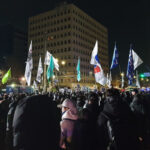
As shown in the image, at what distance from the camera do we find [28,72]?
1360cm

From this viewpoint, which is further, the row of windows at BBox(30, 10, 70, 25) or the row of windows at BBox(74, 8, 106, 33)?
the row of windows at BBox(74, 8, 106, 33)

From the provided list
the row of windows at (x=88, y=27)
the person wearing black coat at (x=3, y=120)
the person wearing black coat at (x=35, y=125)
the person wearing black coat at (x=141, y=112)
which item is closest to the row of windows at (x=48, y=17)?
the row of windows at (x=88, y=27)

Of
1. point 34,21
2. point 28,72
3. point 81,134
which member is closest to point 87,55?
point 34,21

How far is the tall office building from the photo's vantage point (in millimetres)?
76719

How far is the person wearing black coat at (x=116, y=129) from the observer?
9.26 ft

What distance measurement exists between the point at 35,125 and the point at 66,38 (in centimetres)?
7818

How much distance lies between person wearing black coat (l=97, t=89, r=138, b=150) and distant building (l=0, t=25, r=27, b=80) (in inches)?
3647

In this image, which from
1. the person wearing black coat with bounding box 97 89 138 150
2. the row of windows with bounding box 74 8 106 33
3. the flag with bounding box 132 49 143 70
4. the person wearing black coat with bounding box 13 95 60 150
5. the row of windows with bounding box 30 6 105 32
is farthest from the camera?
the row of windows with bounding box 74 8 106 33

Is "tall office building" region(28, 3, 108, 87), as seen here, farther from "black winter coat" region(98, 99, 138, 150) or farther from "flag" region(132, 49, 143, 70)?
"black winter coat" region(98, 99, 138, 150)

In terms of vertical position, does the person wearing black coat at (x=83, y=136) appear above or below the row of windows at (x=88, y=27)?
below

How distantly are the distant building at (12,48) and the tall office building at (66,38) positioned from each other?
10667 millimetres

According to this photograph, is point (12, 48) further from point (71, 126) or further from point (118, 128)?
point (118, 128)

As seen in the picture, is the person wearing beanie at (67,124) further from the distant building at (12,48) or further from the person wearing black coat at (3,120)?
the distant building at (12,48)

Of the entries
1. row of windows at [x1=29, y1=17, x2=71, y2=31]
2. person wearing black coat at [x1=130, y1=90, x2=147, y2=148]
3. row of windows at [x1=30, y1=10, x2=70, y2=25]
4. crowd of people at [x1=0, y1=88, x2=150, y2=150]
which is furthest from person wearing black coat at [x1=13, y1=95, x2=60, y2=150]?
row of windows at [x1=30, y1=10, x2=70, y2=25]
